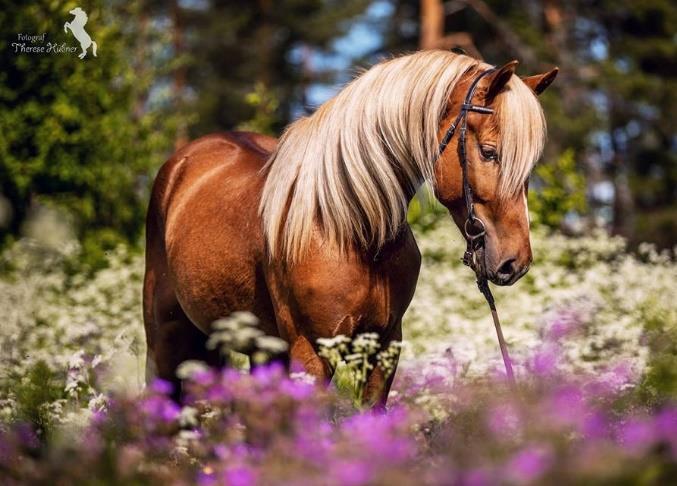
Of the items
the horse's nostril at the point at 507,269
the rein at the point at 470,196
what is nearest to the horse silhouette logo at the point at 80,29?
the rein at the point at 470,196

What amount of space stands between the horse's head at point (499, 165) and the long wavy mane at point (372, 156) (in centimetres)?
3

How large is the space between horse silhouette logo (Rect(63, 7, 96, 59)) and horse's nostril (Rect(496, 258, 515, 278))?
6.61 meters

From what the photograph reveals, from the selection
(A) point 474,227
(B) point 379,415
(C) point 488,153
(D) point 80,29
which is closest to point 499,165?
(C) point 488,153

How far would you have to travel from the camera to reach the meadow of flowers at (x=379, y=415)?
6.98 feet

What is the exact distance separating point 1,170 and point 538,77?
7560mm

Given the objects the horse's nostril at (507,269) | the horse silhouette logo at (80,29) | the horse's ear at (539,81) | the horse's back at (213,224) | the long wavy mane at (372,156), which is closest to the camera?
the horse's nostril at (507,269)

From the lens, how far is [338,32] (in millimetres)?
28188

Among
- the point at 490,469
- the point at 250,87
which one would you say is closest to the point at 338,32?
the point at 250,87

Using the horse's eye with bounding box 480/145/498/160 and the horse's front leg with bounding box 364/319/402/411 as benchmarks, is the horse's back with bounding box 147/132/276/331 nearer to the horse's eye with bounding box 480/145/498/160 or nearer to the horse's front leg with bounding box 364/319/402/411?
the horse's front leg with bounding box 364/319/402/411

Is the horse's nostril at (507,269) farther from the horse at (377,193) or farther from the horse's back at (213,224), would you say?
the horse's back at (213,224)

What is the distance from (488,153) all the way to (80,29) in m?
7.18

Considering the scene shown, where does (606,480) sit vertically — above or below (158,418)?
above

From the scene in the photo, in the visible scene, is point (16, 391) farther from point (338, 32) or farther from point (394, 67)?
point (338, 32)

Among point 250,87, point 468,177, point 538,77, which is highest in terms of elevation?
point 538,77
